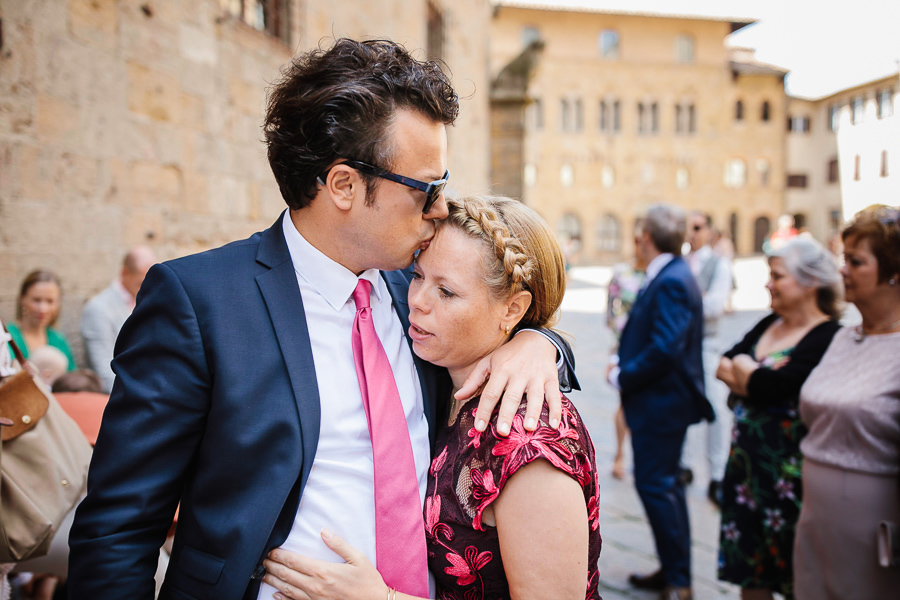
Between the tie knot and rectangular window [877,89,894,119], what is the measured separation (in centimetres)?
298

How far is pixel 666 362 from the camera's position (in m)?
3.96

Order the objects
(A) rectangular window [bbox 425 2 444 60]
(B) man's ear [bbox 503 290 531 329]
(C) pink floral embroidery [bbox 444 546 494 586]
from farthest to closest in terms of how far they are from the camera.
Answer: (A) rectangular window [bbox 425 2 444 60] < (B) man's ear [bbox 503 290 531 329] < (C) pink floral embroidery [bbox 444 546 494 586]

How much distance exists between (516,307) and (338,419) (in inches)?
22.0

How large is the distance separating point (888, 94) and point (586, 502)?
297 cm

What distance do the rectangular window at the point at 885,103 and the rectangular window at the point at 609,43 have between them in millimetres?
37996

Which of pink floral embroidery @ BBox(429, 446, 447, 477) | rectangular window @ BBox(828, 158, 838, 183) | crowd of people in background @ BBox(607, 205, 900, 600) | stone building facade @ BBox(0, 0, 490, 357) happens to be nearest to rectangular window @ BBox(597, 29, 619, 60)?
rectangular window @ BBox(828, 158, 838, 183)

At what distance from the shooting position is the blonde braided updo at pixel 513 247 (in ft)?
5.72

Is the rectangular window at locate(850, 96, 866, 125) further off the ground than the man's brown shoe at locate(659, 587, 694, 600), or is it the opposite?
the rectangular window at locate(850, 96, 866, 125)

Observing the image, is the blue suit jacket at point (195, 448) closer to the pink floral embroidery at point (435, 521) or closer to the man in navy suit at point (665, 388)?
the pink floral embroidery at point (435, 521)

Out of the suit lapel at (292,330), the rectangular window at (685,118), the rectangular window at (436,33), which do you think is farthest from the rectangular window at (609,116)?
the suit lapel at (292,330)

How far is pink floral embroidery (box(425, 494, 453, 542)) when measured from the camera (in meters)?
1.65

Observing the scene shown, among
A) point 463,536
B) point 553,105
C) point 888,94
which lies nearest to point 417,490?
point 463,536

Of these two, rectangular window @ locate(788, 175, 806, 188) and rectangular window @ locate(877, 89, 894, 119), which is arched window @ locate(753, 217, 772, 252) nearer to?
rectangular window @ locate(788, 175, 806, 188)

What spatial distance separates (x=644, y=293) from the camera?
421 cm
